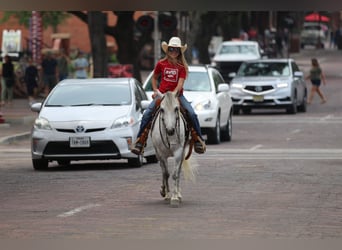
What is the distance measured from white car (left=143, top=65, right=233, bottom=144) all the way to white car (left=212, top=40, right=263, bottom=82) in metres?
27.0

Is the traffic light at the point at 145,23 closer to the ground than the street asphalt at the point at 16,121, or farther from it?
farther from it

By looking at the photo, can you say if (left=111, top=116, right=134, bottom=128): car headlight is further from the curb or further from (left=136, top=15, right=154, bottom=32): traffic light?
(left=136, top=15, right=154, bottom=32): traffic light

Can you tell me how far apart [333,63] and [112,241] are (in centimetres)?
7077

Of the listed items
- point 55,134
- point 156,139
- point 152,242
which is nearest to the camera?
point 152,242

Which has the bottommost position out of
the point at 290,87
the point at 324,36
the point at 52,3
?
the point at 324,36

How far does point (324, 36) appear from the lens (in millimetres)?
118250

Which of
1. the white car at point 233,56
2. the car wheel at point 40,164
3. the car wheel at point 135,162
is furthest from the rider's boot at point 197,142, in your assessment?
the white car at point 233,56

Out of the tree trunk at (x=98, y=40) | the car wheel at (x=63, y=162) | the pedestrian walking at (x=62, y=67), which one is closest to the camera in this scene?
the car wheel at (x=63, y=162)

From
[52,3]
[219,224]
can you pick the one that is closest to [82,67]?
[52,3]

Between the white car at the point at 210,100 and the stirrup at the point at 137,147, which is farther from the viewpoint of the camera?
the white car at the point at 210,100

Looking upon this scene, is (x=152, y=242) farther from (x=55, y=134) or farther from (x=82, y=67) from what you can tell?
(x=82, y=67)

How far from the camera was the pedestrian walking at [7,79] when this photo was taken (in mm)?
42000

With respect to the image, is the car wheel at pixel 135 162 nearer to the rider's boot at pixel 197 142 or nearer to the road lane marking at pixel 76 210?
the rider's boot at pixel 197 142

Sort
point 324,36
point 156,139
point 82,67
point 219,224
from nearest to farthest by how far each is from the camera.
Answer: point 219,224 → point 156,139 → point 82,67 → point 324,36
